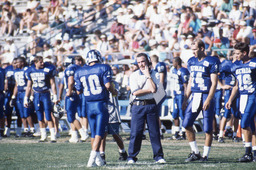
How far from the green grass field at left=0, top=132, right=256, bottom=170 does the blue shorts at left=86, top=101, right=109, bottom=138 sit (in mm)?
567

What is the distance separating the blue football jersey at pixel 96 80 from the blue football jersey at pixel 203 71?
1.53 meters

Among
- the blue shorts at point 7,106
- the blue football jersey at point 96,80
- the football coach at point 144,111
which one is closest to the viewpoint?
the blue football jersey at point 96,80

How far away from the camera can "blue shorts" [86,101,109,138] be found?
287 inches

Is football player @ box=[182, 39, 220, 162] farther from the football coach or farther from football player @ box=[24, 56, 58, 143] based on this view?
football player @ box=[24, 56, 58, 143]

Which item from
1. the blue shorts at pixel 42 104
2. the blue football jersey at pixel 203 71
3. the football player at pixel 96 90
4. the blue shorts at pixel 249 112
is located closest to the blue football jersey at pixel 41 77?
the blue shorts at pixel 42 104

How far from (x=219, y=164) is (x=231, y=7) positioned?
10.3 m

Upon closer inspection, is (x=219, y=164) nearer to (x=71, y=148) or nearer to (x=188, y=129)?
(x=188, y=129)

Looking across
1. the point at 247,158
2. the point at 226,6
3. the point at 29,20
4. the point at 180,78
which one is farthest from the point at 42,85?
the point at 29,20

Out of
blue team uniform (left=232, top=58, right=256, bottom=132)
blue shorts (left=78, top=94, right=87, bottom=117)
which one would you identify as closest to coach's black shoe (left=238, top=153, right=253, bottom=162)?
blue team uniform (left=232, top=58, right=256, bottom=132)

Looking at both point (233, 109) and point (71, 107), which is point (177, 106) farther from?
point (71, 107)

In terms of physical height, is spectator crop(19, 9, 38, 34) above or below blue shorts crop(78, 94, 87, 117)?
above

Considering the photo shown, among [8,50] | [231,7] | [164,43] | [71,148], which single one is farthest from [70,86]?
[8,50]

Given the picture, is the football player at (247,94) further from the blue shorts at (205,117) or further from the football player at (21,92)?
the football player at (21,92)

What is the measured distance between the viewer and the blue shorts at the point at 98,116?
728cm
